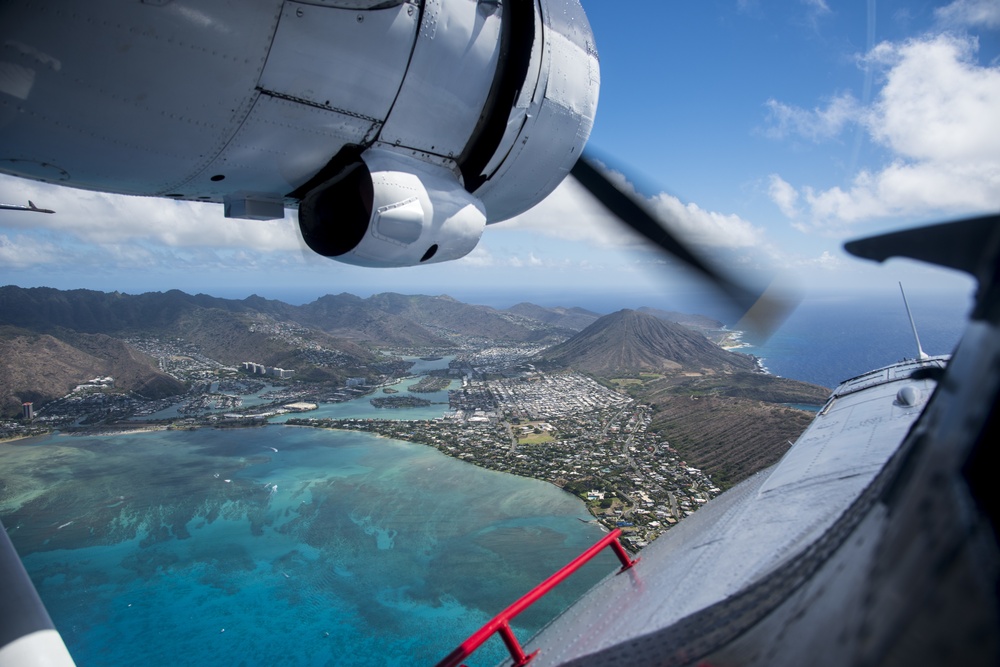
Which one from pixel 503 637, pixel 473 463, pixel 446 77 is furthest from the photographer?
pixel 473 463

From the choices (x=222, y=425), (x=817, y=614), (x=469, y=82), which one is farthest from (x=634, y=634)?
(x=222, y=425)

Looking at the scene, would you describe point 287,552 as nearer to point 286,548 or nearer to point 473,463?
point 286,548

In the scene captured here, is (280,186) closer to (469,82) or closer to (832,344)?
(469,82)

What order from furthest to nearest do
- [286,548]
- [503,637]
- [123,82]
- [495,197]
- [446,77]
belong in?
[286,548] < [495,197] < [446,77] < [503,637] < [123,82]

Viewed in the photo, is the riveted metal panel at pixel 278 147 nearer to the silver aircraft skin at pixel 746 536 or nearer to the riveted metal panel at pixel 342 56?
the riveted metal panel at pixel 342 56

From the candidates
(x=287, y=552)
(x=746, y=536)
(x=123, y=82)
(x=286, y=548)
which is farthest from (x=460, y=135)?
(x=286, y=548)

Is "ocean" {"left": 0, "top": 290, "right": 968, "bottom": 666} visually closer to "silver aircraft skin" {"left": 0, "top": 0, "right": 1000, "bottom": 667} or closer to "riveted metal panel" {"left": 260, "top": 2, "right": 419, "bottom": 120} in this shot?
"silver aircraft skin" {"left": 0, "top": 0, "right": 1000, "bottom": 667}
